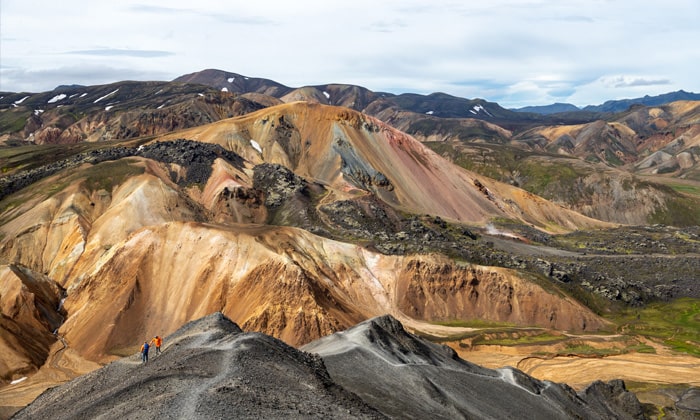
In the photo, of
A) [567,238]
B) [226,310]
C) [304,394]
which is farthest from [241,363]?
[567,238]

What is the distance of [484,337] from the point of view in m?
58.2

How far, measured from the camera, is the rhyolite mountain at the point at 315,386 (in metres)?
22.0

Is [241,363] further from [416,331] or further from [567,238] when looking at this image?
[567,238]

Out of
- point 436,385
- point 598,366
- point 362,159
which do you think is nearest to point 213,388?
point 436,385

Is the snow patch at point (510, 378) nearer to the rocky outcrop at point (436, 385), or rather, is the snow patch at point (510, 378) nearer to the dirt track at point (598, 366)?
the rocky outcrop at point (436, 385)

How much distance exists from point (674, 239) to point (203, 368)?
10707 centimetres

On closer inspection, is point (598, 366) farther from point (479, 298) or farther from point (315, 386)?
point (315, 386)

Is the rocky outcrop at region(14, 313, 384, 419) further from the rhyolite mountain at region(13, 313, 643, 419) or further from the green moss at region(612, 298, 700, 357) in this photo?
the green moss at region(612, 298, 700, 357)

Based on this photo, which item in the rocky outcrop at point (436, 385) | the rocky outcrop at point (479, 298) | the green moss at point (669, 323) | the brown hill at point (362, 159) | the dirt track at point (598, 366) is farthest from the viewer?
the brown hill at point (362, 159)

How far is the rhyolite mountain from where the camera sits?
22.0 m

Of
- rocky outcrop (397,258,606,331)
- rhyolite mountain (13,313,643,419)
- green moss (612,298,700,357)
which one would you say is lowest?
green moss (612,298,700,357)

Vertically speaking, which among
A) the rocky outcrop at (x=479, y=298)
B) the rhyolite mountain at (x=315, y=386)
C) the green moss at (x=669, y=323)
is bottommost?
the green moss at (x=669, y=323)

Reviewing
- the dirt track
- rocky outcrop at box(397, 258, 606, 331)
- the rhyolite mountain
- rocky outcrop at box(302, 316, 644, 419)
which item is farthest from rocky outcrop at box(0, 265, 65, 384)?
the dirt track

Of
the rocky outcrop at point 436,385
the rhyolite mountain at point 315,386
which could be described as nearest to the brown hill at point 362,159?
the rocky outcrop at point 436,385
